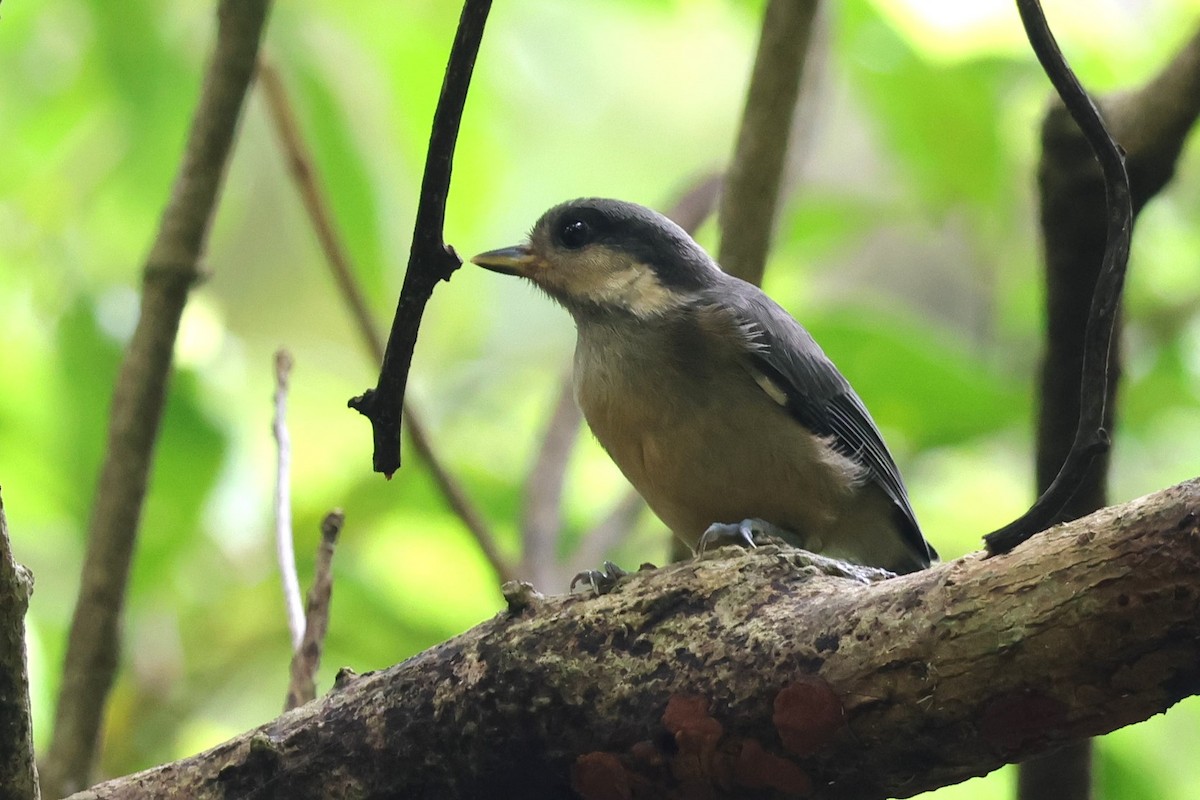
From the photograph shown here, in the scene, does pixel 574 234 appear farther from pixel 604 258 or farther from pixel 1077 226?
pixel 1077 226

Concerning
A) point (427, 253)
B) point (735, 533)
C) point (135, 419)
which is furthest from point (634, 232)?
point (427, 253)

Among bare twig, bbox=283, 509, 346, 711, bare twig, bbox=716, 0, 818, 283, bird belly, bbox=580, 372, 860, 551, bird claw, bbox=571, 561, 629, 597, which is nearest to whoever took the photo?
bird claw, bbox=571, 561, 629, 597

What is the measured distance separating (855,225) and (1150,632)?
2.92 meters

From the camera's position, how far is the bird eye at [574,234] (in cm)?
337

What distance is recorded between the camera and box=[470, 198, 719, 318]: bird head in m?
3.23

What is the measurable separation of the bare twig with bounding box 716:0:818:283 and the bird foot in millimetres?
791

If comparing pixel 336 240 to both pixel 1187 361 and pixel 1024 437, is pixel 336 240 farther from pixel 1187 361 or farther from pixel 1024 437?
pixel 1187 361

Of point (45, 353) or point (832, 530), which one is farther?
point (45, 353)

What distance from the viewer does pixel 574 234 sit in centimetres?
337

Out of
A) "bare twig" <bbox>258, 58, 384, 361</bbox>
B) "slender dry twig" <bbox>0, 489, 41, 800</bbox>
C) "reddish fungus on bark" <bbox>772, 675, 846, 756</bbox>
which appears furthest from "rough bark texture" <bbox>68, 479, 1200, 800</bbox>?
"bare twig" <bbox>258, 58, 384, 361</bbox>

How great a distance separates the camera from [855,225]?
4262mm

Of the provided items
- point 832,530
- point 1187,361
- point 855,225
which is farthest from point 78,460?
point 1187,361

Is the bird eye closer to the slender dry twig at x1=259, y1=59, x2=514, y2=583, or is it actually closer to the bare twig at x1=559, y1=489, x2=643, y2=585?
the slender dry twig at x1=259, y1=59, x2=514, y2=583

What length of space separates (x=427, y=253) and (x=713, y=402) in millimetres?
1485
